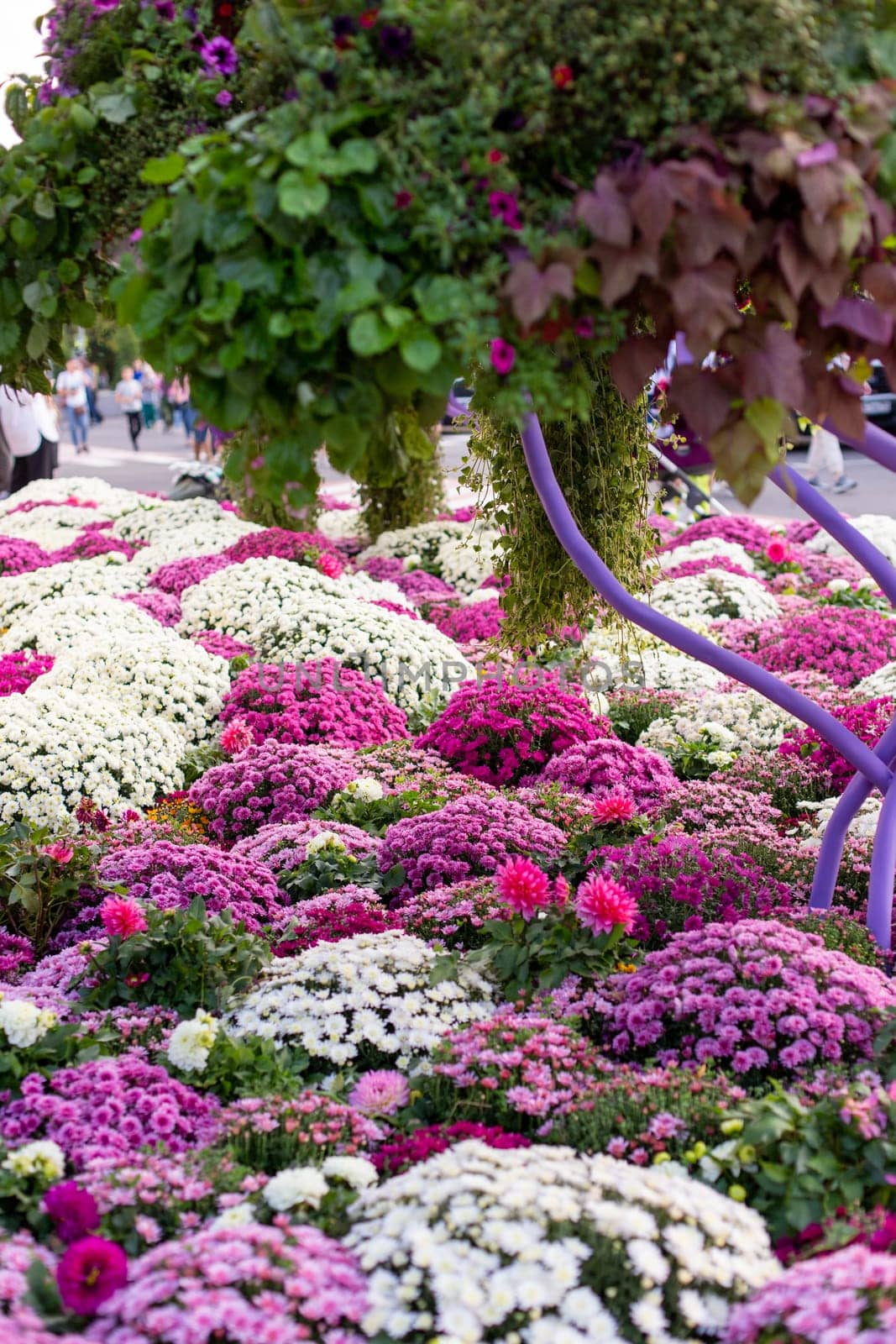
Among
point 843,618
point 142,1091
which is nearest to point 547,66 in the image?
point 142,1091

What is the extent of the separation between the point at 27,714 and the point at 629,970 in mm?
2702

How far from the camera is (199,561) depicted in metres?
7.88

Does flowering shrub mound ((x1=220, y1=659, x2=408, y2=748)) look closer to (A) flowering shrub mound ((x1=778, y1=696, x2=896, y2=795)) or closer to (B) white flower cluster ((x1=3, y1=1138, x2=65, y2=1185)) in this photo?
(A) flowering shrub mound ((x1=778, y1=696, x2=896, y2=795))

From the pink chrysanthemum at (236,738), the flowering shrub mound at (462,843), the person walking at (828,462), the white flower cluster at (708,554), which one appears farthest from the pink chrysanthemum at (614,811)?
the person walking at (828,462)

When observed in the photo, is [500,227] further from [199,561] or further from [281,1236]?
[199,561]

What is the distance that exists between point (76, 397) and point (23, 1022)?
22.9 metres

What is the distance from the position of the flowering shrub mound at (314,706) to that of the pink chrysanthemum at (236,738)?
12 centimetres

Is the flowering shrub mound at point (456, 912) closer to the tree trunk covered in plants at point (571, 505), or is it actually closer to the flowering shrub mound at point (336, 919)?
the flowering shrub mound at point (336, 919)

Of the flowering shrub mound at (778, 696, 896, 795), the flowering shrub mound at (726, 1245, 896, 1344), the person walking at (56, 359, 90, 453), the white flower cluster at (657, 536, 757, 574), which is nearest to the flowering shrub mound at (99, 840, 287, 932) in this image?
the flowering shrub mound at (726, 1245, 896, 1344)

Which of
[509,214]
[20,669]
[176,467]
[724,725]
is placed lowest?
[724,725]

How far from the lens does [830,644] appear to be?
6.70 meters

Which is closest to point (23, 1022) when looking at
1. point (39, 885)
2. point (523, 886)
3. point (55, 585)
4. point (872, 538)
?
point (39, 885)

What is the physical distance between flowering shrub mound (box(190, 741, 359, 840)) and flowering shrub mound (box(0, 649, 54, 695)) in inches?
A: 42.6

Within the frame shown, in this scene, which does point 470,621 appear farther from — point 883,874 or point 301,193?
point 301,193
